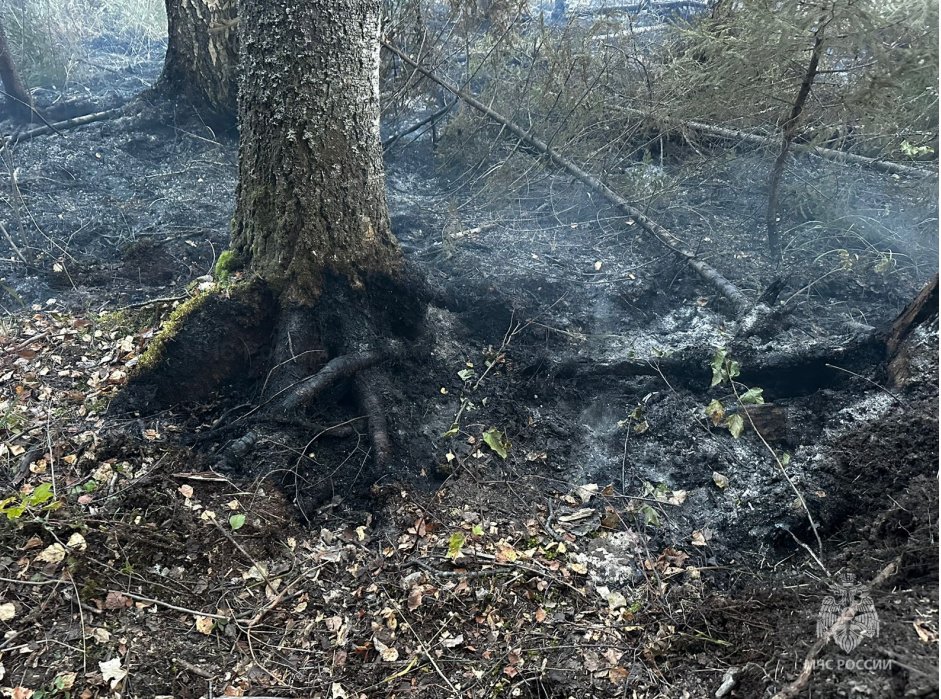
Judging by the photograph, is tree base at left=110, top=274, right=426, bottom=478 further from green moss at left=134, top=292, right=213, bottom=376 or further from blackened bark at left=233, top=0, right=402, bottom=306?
blackened bark at left=233, top=0, right=402, bottom=306

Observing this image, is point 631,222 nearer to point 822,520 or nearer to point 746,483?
point 746,483

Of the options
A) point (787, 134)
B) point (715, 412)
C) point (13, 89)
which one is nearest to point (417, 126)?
point (787, 134)

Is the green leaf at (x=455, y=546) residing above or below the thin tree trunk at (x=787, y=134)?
below

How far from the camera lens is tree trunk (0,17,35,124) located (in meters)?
6.41

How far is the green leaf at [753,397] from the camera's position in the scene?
3309 millimetres

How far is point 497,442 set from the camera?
3344mm

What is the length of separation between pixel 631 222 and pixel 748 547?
3.54 meters

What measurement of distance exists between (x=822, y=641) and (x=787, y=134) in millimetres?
4121

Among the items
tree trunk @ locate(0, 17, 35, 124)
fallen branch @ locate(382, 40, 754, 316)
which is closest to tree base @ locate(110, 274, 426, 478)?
fallen branch @ locate(382, 40, 754, 316)

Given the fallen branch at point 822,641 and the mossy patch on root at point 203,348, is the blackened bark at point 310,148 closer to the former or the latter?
the mossy patch on root at point 203,348

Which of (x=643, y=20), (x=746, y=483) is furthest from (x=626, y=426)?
(x=643, y=20)

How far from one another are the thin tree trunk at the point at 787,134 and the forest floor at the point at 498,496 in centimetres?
25

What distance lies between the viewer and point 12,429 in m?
3.01

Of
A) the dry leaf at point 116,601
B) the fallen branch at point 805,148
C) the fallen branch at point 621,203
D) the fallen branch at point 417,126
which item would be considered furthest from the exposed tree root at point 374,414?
the fallen branch at point 805,148
